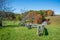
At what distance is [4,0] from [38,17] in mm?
8529

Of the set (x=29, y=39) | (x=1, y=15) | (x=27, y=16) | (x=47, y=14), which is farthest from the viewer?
(x=47, y=14)

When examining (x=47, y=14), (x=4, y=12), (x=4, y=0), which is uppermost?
(x=4, y=0)

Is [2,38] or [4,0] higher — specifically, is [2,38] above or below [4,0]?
below

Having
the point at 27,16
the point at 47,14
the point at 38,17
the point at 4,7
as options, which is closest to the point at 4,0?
the point at 4,7

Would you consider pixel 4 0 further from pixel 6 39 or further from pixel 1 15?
pixel 6 39

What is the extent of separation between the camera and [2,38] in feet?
29.5

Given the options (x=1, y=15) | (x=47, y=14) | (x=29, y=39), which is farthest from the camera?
(x=47, y=14)

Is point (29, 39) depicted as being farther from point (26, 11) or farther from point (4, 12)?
point (26, 11)

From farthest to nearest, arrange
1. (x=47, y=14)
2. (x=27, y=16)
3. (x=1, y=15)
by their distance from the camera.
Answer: (x=47, y=14), (x=27, y=16), (x=1, y=15)

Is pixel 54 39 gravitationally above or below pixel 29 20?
above

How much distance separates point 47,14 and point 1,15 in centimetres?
1675

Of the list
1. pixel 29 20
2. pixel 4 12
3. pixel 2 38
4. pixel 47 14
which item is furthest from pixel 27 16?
pixel 2 38

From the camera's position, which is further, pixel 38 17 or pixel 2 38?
pixel 38 17

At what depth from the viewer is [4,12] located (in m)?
20.7
